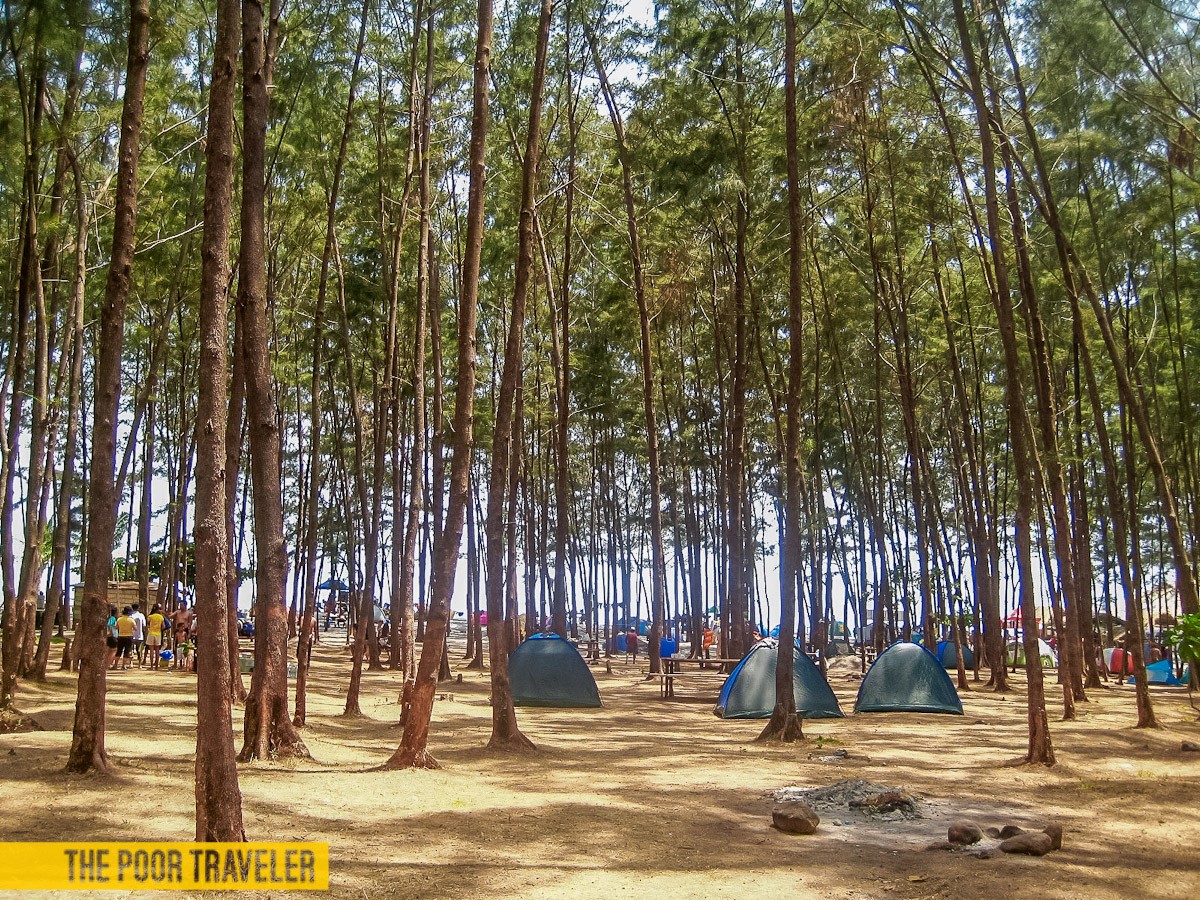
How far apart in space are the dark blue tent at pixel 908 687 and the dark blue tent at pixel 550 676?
15.0 ft

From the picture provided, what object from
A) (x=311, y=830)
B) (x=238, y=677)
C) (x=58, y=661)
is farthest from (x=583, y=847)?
(x=58, y=661)

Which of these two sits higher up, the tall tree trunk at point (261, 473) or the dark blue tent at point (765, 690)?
the tall tree trunk at point (261, 473)

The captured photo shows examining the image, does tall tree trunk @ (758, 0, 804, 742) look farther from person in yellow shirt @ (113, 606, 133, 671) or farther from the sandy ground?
person in yellow shirt @ (113, 606, 133, 671)

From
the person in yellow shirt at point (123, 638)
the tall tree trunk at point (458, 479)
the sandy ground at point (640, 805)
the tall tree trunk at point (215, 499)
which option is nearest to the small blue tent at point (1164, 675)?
the sandy ground at point (640, 805)

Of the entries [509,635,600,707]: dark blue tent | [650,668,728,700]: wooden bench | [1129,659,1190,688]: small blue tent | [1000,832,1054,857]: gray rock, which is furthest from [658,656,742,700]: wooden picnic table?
[1000,832,1054,857]: gray rock

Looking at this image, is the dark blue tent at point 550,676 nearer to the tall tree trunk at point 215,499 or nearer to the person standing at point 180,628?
the person standing at point 180,628

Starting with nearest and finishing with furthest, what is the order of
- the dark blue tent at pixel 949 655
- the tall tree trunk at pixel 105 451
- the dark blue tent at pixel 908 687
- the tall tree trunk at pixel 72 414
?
the tall tree trunk at pixel 105 451 < the tall tree trunk at pixel 72 414 < the dark blue tent at pixel 908 687 < the dark blue tent at pixel 949 655

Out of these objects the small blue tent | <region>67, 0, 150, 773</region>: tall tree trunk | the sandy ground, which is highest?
<region>67, 0, 150, 773</region>: tall tree trunk

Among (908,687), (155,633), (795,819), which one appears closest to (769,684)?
(908,687)

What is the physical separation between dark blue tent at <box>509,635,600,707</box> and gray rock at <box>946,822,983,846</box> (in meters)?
10.6

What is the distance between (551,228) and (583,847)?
56.9 ft

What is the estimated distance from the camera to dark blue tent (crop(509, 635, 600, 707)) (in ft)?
57.6

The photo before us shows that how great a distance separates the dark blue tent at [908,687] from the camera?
16609 mm

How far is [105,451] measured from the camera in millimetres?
8883
